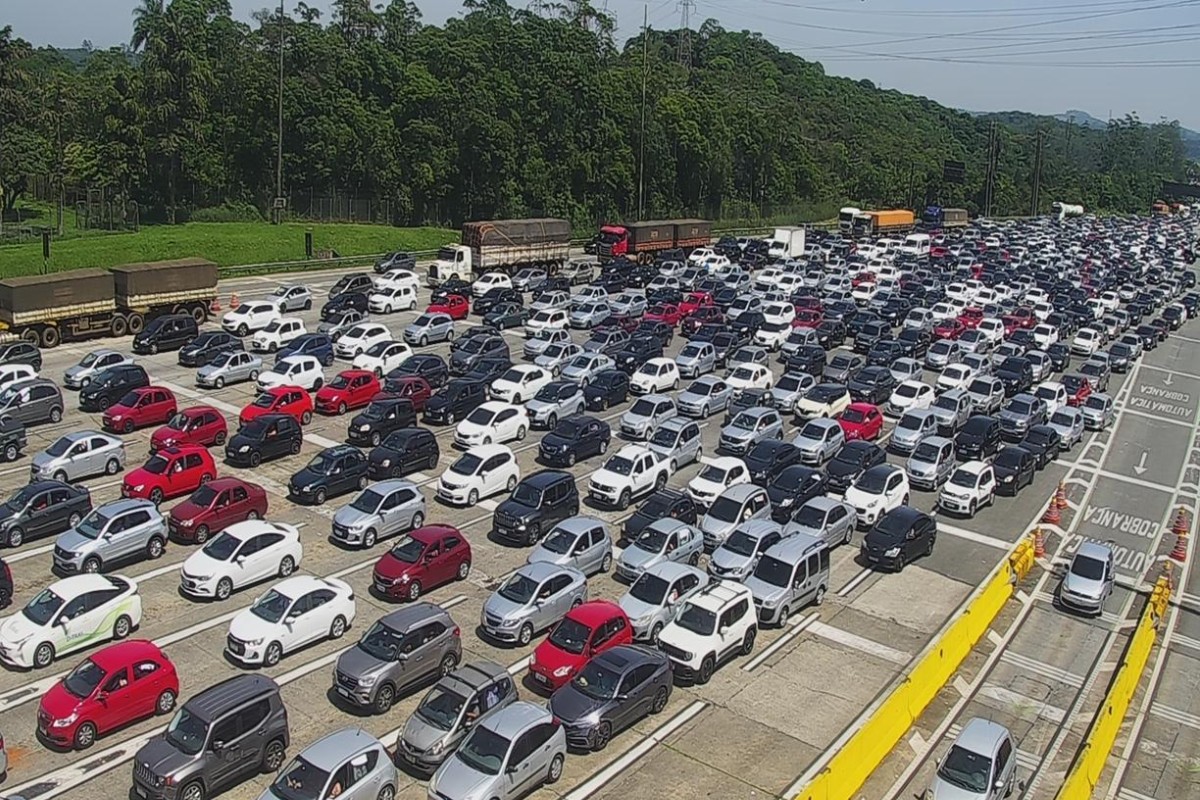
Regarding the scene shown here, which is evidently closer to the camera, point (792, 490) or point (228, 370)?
point (792, 490)

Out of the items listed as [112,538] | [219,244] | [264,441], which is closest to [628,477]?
[264,441]

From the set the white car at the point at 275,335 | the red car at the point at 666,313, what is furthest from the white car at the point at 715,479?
the red car at the point at 666,313

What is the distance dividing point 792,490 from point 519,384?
512 inches

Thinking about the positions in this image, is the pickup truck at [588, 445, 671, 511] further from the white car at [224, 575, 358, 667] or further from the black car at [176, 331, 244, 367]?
the black car at [176, 331, 244, 367]

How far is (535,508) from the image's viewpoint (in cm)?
3009

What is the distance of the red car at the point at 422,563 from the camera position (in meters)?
26.0

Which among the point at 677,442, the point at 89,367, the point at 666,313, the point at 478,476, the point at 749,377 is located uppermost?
the point at 666,313

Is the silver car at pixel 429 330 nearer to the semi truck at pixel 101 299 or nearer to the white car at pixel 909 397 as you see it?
the semi truck at pixel 101 299

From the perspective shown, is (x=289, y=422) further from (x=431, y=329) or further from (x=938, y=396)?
(x=938, y=396)

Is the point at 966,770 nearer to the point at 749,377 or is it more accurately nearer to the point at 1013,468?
the point at 1013,468

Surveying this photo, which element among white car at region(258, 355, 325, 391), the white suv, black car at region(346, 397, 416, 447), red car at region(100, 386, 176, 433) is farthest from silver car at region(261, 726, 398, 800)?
white car at region(258, 355, 325, 391)

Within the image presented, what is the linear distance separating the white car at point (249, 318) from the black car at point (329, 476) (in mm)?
19534

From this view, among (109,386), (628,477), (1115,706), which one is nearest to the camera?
(1115,706)

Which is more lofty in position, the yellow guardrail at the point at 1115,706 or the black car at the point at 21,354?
the black car at the point at 21,354
